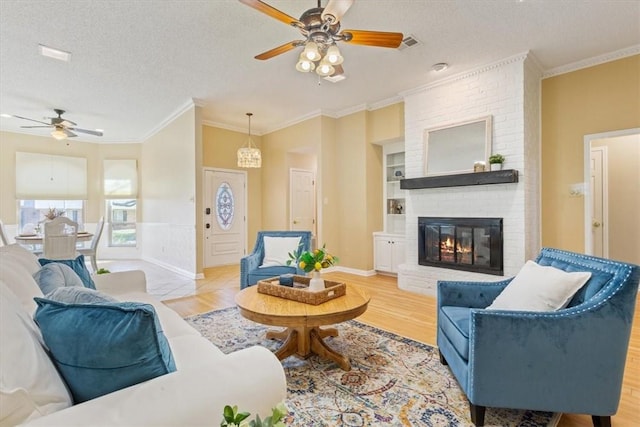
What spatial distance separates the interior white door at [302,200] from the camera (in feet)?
22.4

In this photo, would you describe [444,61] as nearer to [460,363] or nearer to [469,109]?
[469,109]

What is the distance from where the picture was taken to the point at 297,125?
640 centimetres

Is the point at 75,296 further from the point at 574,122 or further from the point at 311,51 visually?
the point at 574,122

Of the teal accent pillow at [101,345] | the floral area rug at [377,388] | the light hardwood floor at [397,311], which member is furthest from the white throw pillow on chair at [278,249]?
the teal accent pillow at [101,345]

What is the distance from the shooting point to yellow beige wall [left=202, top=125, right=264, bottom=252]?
645 cm

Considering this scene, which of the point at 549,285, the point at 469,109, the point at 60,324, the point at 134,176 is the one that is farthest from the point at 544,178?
the point at 134,176

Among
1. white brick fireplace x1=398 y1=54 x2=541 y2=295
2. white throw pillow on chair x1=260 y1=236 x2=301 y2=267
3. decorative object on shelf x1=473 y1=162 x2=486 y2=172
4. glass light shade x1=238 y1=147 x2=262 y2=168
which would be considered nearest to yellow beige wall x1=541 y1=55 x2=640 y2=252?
white brick fireplace x1=398 y1=54 x2=541 y2=295

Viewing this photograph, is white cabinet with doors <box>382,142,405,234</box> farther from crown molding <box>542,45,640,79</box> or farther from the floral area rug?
the floral area rug

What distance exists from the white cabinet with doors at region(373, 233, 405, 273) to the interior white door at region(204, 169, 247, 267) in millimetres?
3013

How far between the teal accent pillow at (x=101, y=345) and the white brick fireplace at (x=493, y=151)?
13.1 ft

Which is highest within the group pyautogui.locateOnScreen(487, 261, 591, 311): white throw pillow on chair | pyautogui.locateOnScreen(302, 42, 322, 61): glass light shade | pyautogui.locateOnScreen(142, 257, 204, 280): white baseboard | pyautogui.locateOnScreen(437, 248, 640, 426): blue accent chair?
pyautogui.locateOnScreen(302, 42, 322, 61): glass light shade

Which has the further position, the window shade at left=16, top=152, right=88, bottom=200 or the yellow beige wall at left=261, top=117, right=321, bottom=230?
the window shade at left=16, top=152, right=88, bottom=200

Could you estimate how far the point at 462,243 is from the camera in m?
4.24

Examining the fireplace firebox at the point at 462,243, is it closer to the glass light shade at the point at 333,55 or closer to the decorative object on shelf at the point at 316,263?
the decorative object on shelf at the point at 316,263
